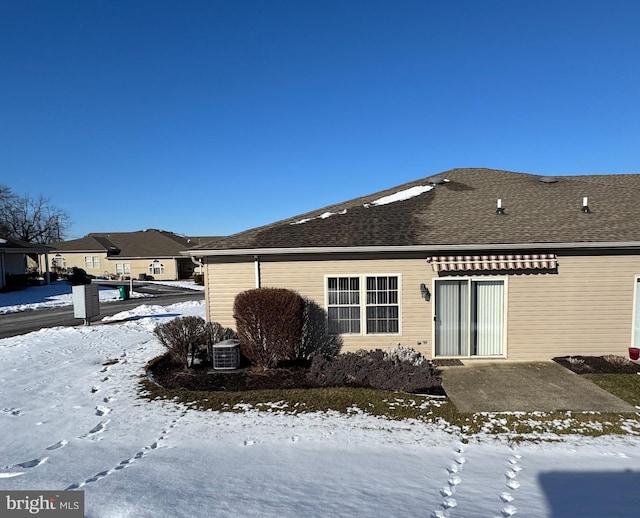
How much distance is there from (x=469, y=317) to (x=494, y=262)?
1.52 metres

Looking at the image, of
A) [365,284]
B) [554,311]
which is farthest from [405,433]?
[554,311]

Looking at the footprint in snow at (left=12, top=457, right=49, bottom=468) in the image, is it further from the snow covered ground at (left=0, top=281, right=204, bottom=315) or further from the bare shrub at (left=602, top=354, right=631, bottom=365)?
the snow covered ground at (left=0, top=281, right=204, bottom=315)

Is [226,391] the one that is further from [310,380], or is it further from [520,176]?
[520,176]

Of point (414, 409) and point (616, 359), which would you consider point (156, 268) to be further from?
point (616, 359)

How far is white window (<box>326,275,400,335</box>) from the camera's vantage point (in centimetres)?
934

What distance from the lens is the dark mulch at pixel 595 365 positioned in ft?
27.2

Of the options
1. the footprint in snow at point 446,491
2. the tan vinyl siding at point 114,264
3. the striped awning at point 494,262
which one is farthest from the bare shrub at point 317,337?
the tan vinyl siding at point 114,264

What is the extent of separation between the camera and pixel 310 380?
7.88 meters

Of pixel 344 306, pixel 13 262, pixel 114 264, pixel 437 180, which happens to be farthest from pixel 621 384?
pixel 114 264

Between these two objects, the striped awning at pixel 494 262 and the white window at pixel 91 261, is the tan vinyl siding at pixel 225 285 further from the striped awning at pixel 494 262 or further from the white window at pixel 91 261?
the white window at pixel 91 261

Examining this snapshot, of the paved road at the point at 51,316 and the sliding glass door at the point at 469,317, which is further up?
the sliding glass door at the point at 469,317

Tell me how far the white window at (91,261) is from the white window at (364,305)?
4394 cm

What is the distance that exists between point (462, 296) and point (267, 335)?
496 cm


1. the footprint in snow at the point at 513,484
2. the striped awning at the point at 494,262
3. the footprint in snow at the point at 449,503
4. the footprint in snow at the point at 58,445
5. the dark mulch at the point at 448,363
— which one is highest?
the striped awning at the point at 494,262
